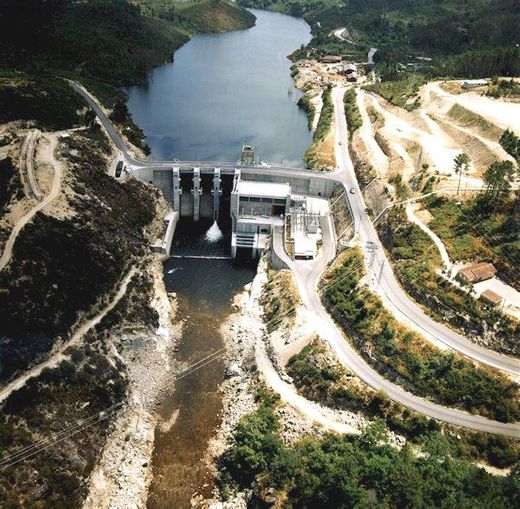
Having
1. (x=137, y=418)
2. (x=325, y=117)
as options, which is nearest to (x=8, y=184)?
(x=137, y=418)

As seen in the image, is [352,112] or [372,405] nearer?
[372,405]

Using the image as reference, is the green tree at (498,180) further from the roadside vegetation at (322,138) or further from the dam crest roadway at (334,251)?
the roadside vegetation at (322,138)

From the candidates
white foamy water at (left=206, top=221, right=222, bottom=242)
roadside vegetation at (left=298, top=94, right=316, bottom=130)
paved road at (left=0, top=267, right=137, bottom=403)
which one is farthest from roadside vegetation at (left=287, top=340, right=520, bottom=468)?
roadside vegetation at (left=298, top=94, right=316, bottom=130)

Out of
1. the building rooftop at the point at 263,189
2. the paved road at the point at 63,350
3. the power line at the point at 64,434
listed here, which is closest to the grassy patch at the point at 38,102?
the building rooftop at the point at 263,189

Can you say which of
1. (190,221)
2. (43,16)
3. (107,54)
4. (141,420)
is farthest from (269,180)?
(43,16)

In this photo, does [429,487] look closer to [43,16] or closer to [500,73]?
[500,73]

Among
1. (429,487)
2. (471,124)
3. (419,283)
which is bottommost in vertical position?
(429,487)

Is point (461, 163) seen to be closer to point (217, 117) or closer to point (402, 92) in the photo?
point (402, 92)
